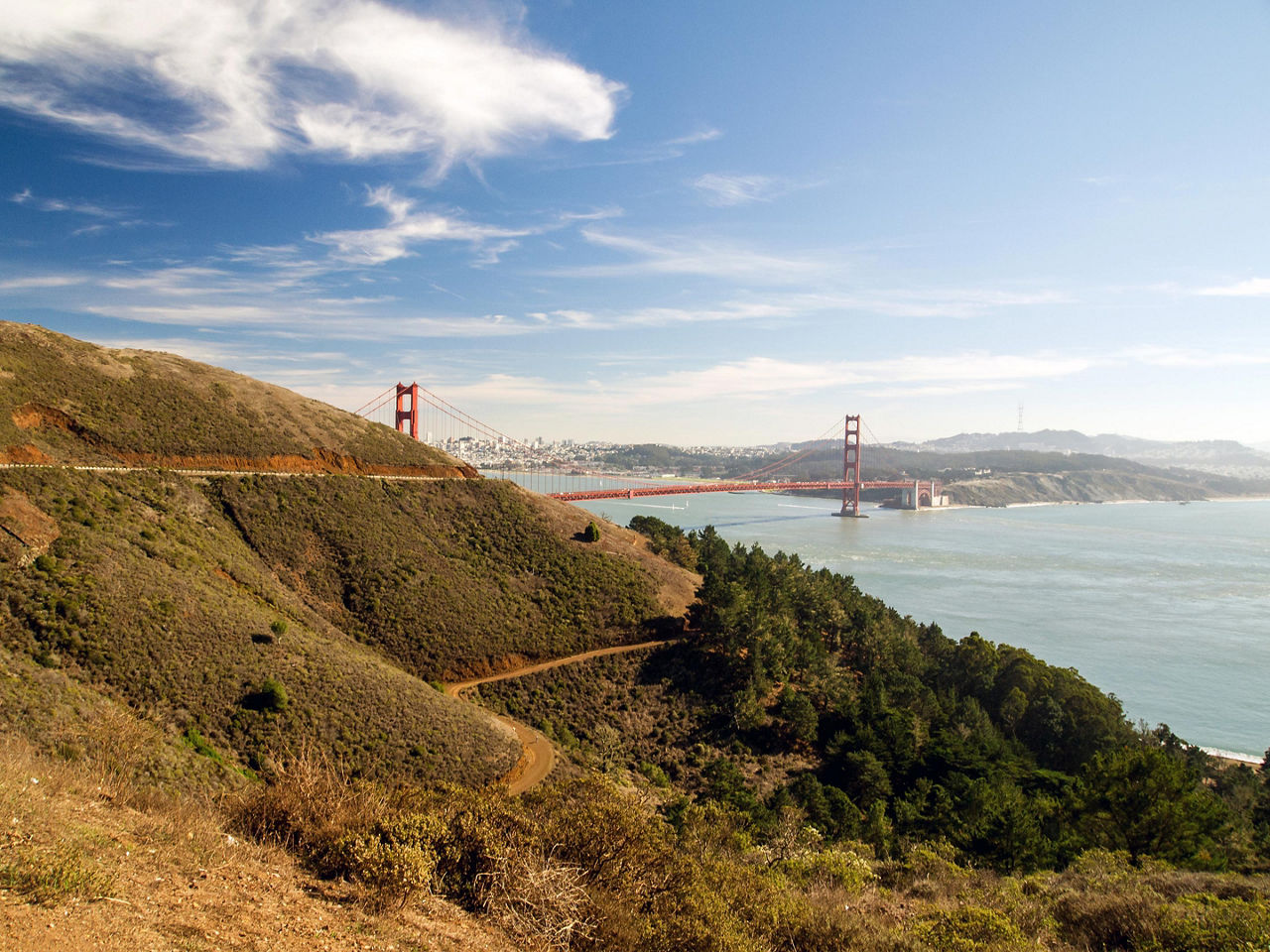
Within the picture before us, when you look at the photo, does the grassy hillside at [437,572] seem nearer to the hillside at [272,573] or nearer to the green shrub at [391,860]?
the hillside at [272,573]

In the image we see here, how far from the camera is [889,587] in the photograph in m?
46.8

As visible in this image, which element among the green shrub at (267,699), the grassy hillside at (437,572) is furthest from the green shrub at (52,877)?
the grassy hillside at (437,572)

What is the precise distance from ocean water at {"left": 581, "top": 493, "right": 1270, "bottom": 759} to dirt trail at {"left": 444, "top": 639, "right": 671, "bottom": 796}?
863 inches

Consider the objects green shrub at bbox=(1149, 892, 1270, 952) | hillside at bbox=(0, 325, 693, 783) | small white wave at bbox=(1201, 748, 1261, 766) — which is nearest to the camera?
green shrub at bbox=(1149, 892, 1270, 952)

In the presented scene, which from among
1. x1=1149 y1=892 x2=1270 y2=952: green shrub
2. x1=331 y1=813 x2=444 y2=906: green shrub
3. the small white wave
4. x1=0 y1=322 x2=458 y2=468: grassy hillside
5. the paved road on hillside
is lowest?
the small white wave

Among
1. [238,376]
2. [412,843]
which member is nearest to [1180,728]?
[412,843]

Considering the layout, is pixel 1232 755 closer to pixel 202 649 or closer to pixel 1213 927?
pixel 1213 927

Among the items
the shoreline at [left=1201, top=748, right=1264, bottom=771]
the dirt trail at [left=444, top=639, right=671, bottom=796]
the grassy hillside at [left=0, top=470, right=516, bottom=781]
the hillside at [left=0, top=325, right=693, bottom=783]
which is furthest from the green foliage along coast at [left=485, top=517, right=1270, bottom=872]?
the grassy hillside at [left=0, top=470, right=516, bottom=781]

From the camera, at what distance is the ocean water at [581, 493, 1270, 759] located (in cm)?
3030

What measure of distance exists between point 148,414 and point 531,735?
18265 millimetres

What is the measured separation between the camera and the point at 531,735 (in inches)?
754

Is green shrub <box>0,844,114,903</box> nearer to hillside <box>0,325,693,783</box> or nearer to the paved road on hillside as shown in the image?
hillside <box>0,325,693,783</box>

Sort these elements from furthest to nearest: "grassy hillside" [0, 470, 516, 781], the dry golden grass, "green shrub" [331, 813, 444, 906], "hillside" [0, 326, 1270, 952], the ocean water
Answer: the ocean water, "grassy hillside" [0, 470, 516, 781], "hillside" [0, 326, 1270, 952], "green shrub" [331, 813, 444, 906], the dry golden grass

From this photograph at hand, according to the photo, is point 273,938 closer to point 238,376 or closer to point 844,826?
point 844,826
